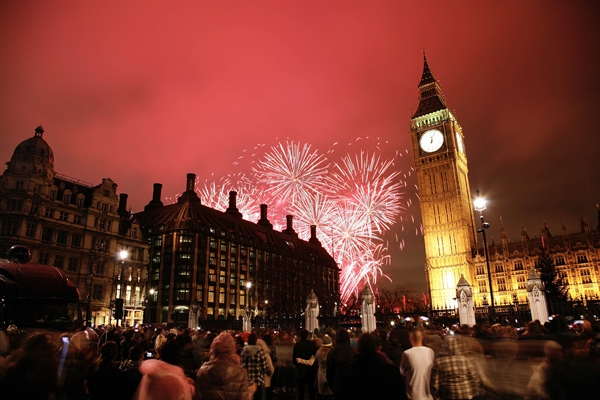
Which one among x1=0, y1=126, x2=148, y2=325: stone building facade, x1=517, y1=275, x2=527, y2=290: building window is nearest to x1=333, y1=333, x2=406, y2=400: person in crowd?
x1=0, y1=126, x2=148, y2=325: stone building facade

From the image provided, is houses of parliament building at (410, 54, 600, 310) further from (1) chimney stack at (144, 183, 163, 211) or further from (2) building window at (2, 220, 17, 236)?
(2) building window at (2, 220, 17, 236)

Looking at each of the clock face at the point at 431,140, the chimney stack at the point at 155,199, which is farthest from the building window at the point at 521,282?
the chimney stack at the point at 155,199

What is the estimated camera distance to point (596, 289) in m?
76.0

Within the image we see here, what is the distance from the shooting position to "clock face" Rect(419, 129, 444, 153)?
9470 centimetres

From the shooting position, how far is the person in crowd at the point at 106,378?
5812 millimetres

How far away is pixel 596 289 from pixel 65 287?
90.8 m

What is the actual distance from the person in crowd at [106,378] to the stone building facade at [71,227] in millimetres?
37418

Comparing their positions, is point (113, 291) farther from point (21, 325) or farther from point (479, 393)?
point (479, 393)

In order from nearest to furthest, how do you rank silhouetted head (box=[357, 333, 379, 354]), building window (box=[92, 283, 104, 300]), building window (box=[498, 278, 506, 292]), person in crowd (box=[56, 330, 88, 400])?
silhouetted head (box=[357, 333, 379, 354]) → person in crowd (box=[56, 330, 88, 400]) → building window (box=[92, 283, 104, 300]) → building window (box=[498, 278, 506, 292])

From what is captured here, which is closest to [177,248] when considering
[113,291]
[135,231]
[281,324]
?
[135,231]

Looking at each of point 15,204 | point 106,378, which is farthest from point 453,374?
point 15,204

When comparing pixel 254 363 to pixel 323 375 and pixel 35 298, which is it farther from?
pixel 35 298

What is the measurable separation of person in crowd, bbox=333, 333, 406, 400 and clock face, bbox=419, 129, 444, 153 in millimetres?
96943

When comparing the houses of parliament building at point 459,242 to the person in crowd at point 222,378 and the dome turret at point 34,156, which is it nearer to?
the dome turret at point 34,156
